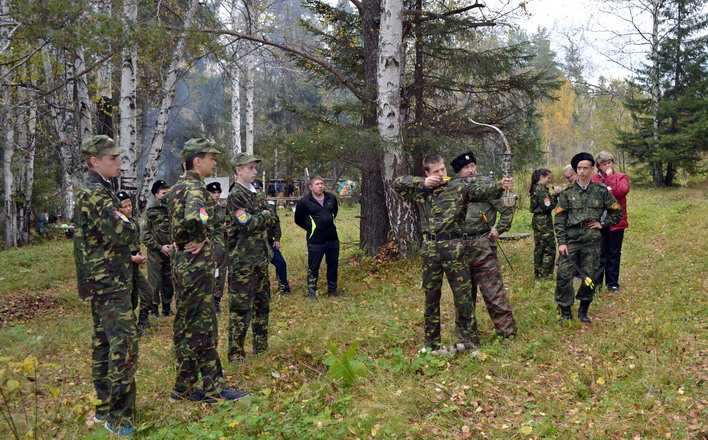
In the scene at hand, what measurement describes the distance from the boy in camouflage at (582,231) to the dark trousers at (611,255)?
61.2 inches

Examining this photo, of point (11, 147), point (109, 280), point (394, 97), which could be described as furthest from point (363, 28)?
point (11, 147)

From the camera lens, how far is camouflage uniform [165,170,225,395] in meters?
4.55

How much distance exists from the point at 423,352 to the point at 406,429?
66.8 inches

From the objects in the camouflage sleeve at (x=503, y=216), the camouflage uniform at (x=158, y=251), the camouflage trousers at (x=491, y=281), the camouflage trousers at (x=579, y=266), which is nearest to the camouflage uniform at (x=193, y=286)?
the camouflage trousers at (x=491, y=281)

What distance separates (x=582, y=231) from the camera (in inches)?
254

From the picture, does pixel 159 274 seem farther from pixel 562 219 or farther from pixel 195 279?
pixel 562 219

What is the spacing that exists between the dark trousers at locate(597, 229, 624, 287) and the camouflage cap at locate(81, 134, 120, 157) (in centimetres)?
677

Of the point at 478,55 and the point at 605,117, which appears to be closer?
the point at 478,55

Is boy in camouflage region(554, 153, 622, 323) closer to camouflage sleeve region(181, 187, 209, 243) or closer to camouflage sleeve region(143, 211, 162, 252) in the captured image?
camouflage sleeve region(181, 187, 209, 243)

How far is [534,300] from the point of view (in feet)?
25.1

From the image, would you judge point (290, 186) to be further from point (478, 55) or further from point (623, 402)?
point (623, 402)

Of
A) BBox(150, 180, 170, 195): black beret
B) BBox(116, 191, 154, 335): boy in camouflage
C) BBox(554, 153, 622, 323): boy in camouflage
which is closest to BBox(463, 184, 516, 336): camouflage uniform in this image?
BBox(554, 153, 622, 323): boy in camouflage

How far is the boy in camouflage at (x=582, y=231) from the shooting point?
21.0 feet

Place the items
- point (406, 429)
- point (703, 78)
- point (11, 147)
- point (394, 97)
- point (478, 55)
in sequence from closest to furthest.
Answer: point (406, 429) < point (394, 97) < point (478, 55) < point (11, 147) < point (703, 78)
